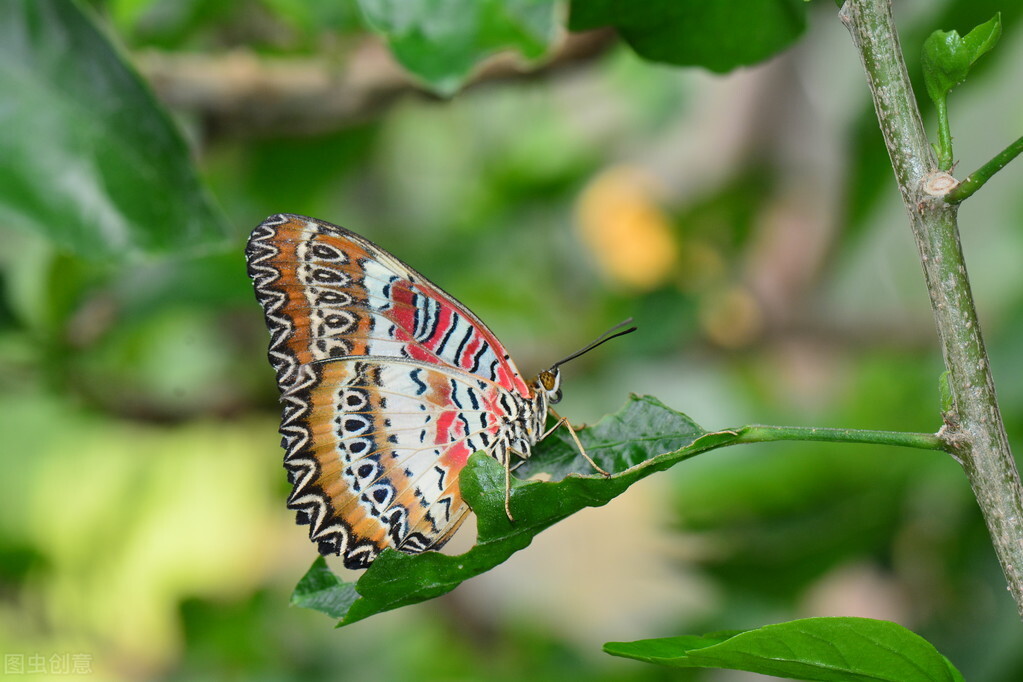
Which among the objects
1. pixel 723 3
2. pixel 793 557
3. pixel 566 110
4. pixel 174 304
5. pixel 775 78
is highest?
pixel 566 110

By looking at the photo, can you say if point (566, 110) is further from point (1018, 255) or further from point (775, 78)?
point (1018, 255)

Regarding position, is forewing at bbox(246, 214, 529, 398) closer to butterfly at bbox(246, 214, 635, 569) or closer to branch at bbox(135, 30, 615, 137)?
butterfly at bbox(246, 214, 635, 569)

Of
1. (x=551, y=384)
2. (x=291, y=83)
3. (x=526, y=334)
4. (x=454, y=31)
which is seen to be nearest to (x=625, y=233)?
(x=526, y=334)

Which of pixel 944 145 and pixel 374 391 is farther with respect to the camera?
pixel 374 391

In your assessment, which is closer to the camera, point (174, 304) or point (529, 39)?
point (529, 39)

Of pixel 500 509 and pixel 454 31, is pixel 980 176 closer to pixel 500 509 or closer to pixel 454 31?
pixel 500 509

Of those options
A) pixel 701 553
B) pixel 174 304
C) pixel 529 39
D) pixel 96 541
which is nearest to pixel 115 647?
pixel 96 541
